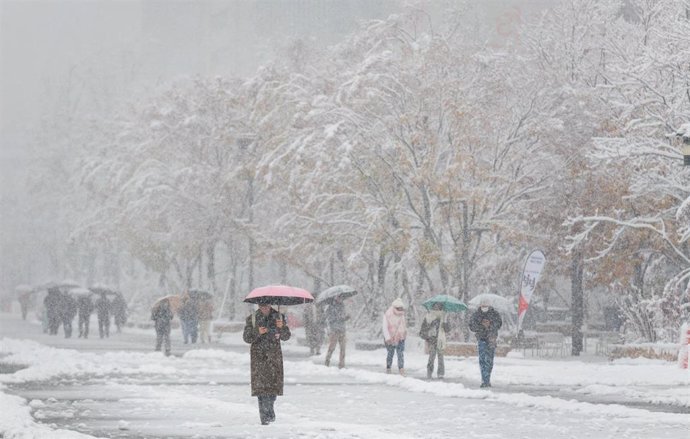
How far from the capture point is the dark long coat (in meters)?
18.0

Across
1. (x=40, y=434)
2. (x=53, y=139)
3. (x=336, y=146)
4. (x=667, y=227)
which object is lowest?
(x=40, y=434)

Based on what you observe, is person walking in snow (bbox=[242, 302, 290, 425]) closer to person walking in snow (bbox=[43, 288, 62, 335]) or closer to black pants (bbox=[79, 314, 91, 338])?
black pants (bbox=[79, 314, 91, 338])

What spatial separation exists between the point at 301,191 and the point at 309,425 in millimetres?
28508

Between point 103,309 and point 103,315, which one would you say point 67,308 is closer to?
point 103,309

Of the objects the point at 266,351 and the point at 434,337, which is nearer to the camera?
the point at 266,351

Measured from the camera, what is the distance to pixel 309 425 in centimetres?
1788

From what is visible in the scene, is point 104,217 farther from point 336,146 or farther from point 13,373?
point 13,373

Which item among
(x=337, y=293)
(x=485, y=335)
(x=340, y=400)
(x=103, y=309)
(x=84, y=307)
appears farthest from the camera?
(x=84, y=307)

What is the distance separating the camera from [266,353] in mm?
18281

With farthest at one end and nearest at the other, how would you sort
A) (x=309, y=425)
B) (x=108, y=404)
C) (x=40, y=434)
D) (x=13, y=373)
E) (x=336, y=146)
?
(x=336, y=146), (x=13, y=373), (x=108, y=404), (x=309, y=425), (x=40, y=434)

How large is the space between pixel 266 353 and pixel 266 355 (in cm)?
3

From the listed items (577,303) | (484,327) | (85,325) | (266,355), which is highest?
(577,303)

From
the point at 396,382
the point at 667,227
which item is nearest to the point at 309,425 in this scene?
the point at 396,382

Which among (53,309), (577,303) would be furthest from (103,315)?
(577,303)
